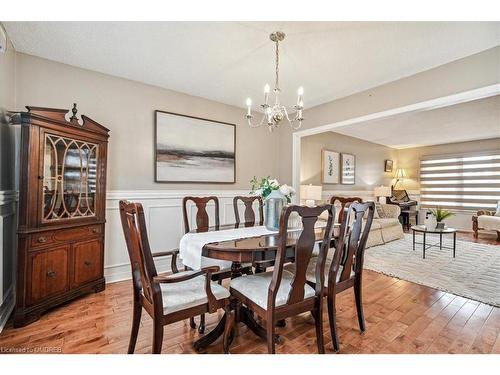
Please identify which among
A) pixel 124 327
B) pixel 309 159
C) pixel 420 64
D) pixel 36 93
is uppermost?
pixel 420 64

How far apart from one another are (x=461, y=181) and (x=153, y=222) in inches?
305

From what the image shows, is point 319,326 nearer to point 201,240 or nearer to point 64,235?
point 201,240

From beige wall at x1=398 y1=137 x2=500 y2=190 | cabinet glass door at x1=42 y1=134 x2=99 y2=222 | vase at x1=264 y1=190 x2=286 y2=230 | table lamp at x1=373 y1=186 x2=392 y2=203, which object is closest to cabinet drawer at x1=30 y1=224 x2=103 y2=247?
cabinet glass door at x1=42 y1=134 x2=99 y2=222

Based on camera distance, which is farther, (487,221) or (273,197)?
(487,221)

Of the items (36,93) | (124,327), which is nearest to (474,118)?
(124,327)

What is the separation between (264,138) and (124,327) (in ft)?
10.9

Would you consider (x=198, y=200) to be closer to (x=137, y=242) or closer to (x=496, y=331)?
(x=137, y=242)

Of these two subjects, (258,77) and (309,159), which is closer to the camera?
(258,77)

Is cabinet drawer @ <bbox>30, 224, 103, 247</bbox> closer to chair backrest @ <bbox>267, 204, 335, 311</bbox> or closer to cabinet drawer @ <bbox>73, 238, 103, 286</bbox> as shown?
cabinet drawer @ <bbox>73, 238, 103, 286</bbox>

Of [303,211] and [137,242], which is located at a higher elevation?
[303,211]

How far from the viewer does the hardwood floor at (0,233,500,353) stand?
5.81 ft

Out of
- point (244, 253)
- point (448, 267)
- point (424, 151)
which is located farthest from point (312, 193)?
point (424, 151)

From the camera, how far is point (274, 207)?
219 centimetres
